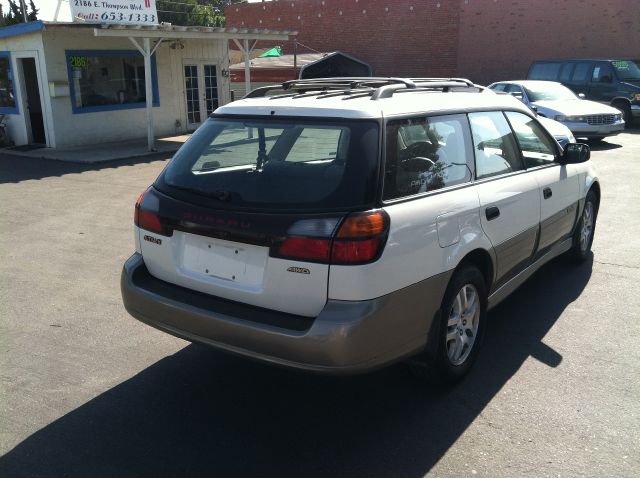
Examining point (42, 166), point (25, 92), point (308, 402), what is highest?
point (25, 92)

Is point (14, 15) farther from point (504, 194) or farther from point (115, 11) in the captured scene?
point (504, 194)

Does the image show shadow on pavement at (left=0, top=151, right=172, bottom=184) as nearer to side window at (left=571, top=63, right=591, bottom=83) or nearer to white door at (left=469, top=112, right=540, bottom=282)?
white door at (left=469, top=112, right=540, bottom=282)

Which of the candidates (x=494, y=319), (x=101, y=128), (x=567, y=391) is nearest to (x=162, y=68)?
(x=101, y=128)

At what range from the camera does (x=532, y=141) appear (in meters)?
4.70

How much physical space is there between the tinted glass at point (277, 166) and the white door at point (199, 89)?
15273 millimetres

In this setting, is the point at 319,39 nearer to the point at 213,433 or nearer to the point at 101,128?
the point at 101,128

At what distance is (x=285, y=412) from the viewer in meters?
3.39

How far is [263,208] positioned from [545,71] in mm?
18761

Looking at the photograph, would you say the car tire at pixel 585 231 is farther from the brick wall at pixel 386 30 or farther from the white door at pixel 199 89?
the brick wall at pixel 386 30

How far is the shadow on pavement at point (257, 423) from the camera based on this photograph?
2.91 m

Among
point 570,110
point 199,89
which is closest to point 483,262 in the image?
point 570,110

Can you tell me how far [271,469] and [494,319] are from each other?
8.11 feet

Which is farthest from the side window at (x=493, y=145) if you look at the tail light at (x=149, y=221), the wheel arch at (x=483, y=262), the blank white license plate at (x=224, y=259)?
the tail light at (x=149, y=221)

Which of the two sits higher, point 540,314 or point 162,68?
point 162,68
